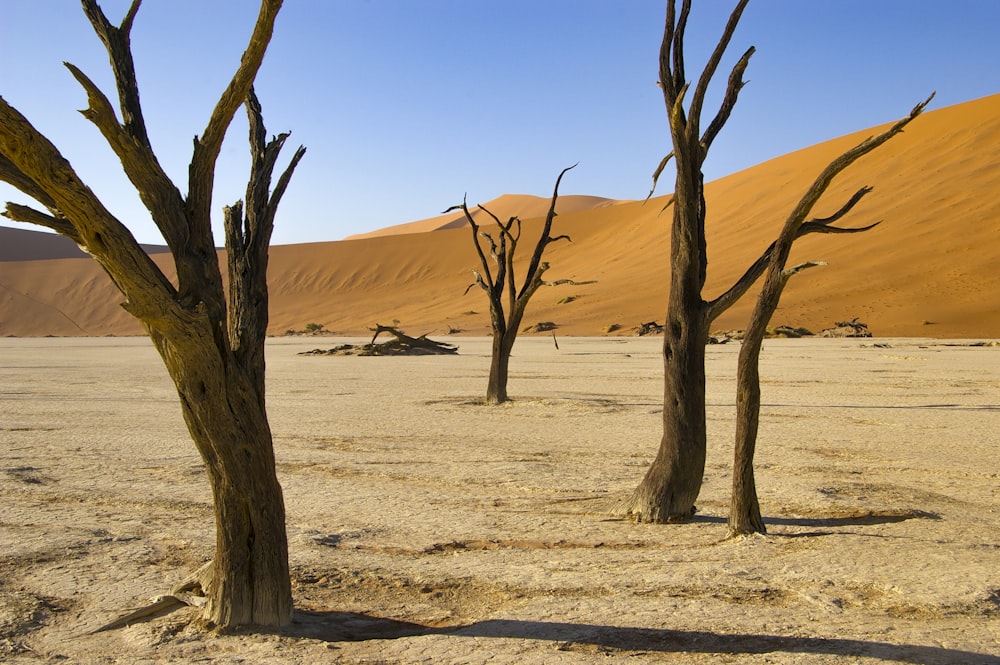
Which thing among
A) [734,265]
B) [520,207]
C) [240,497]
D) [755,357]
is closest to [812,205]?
[755,357]

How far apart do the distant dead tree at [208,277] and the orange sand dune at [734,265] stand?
32.1 m

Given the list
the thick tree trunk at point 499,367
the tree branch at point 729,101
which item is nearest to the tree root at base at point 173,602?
the tree branch at point 729,101

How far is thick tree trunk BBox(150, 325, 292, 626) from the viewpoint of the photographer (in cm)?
383

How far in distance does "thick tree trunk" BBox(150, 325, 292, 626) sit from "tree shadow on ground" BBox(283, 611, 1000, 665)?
22 cm

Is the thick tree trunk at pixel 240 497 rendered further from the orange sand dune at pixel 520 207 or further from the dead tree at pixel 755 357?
the orange sand dune at pixel 520 207

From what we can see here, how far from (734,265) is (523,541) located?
43.1m

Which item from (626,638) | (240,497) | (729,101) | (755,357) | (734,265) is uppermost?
(734,265)

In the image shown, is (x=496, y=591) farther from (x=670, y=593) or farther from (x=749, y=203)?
(x=749, y=203)

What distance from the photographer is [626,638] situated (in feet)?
13.0

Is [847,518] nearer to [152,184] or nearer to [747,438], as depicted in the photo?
[747,438]

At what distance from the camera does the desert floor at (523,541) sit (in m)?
3.94

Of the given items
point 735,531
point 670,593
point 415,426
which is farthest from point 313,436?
point 670,593

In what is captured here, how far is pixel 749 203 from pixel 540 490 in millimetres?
56709

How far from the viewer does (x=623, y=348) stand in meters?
29.7
